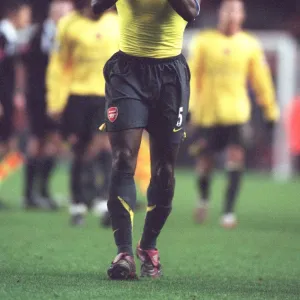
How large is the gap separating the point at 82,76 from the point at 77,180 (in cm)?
107

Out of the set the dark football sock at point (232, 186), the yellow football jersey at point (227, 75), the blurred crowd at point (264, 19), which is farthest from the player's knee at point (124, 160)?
the blurred crowd at point (264, 19)

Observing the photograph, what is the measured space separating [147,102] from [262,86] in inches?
214

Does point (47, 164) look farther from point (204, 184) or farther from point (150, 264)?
point (150, 264)

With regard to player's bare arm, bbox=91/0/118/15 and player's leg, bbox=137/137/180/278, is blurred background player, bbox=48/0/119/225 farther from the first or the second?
player's bare arm, bbox=91/0/118/15

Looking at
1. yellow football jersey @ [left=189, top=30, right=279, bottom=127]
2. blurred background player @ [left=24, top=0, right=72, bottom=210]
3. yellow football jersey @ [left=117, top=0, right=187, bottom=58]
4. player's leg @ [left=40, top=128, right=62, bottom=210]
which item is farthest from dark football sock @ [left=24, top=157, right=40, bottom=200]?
yellow football jersey @ [left=117, top=0, right=187, bottom=58]

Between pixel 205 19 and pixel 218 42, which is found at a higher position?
pixel 218 42

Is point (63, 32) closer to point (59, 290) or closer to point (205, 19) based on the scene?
point (59, 290)

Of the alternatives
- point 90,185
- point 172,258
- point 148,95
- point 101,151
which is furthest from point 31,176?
point 148,95

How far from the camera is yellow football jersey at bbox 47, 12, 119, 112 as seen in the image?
1096cm

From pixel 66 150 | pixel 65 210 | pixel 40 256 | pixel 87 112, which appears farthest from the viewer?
pixel 66 150

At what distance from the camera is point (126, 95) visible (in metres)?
6.76

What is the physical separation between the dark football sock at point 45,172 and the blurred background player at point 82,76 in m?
2.53

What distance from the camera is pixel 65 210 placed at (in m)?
13.5

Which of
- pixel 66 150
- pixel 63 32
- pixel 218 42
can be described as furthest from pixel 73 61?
pixel 66 150
